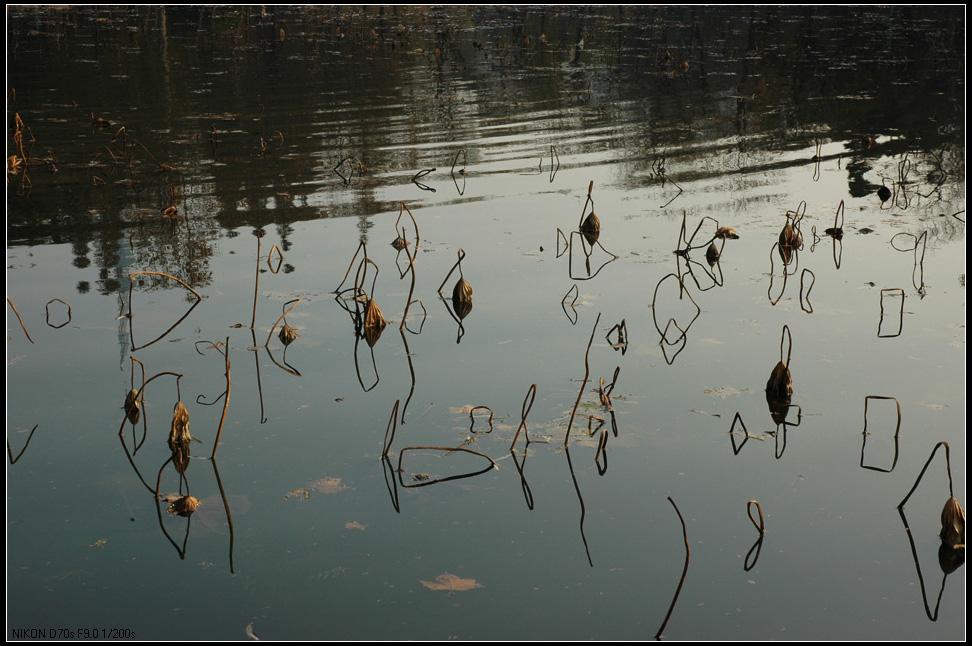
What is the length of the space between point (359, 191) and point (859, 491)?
7533mm

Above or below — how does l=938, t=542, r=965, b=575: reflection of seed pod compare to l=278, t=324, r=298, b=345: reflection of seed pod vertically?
below

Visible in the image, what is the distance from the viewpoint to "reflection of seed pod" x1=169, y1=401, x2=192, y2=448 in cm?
479

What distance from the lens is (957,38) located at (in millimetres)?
27453

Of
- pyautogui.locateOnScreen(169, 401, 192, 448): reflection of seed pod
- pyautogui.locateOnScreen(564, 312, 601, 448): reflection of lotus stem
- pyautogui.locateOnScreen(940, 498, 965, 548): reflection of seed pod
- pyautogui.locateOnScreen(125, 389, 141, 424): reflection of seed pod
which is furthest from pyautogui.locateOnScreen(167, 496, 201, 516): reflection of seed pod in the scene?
pyautogui.locateOnScreen(940, 498, 965, 548): reflection of seed pod

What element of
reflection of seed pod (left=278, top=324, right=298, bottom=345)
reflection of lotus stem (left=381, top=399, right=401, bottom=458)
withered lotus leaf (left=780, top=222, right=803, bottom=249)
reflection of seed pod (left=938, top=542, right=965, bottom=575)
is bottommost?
reflection of seed pod (left=938, top=542, right=965, bottom=575)

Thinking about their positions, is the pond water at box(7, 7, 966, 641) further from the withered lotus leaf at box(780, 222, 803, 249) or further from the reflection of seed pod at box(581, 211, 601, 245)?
the reflection of seed pod at box(581, 211, 601, 245)

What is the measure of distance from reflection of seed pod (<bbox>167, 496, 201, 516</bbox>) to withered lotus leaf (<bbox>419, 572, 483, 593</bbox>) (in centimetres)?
120

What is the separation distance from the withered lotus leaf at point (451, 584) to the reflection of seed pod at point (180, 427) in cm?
167

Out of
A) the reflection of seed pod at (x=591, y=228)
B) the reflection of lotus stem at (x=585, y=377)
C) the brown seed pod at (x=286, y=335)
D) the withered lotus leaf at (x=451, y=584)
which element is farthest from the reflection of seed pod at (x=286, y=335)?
the reflection of seed pod at (x=591, y=228)

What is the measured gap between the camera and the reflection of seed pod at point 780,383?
547cm

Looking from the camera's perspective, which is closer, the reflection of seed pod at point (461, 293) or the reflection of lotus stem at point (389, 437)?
the reflection of lotus stem at point (389, 437)

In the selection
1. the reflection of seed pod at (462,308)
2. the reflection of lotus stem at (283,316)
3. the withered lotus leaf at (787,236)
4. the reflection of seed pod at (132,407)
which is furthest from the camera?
the withered lotus leaf at (787,236)

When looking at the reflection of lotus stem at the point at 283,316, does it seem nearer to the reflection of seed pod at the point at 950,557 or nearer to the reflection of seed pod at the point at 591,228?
the reflection of seed pod at the point at 591,228

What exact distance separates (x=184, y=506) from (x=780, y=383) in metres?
3.35
